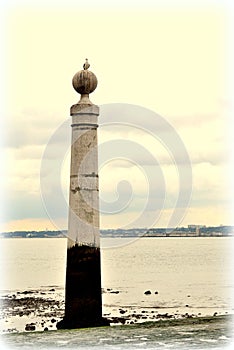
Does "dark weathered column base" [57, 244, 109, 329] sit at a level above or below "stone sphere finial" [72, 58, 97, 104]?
below

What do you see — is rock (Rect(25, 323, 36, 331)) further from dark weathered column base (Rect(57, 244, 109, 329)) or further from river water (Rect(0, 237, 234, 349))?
dark weathered column base (Rect(57, 244, 109, 329))

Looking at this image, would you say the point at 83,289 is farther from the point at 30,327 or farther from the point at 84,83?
the point at 30,327

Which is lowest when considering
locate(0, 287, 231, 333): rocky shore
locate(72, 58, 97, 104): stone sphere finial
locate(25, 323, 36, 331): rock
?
locate(25, 323, 36, 331): rock

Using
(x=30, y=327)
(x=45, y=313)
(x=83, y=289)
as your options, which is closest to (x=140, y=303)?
(x=45, y=313)

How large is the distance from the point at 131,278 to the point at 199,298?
1442 centimetres

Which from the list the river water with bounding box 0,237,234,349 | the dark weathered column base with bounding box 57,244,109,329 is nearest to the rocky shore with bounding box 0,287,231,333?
the river water with bounding box 0,237,234,349

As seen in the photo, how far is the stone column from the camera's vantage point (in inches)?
506

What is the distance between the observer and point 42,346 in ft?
28.0

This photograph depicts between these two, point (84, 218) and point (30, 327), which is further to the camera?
point (30, 327)

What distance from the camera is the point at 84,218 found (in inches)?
507

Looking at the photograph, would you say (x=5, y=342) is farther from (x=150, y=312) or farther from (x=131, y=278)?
(x=131, y=278)

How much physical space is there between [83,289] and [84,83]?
3717 mm

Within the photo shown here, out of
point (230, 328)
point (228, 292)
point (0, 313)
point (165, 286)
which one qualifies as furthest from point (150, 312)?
point (230, 328)

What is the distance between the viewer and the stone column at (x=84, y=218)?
1286cm
